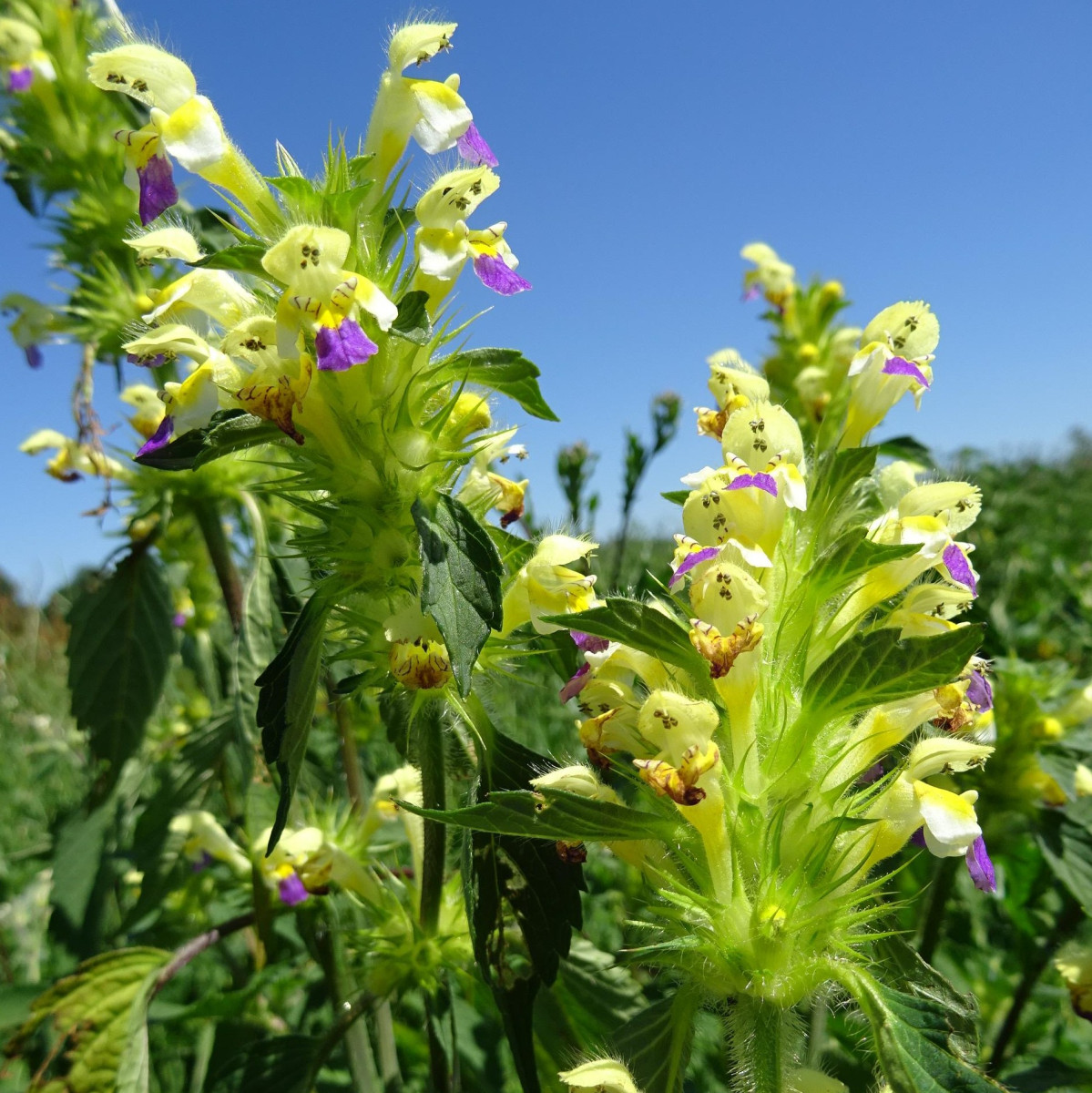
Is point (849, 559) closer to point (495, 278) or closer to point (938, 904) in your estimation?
point (495, 278)

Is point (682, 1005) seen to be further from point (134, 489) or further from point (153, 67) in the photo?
point (134, 489)

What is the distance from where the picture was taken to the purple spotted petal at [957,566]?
47.8 inches

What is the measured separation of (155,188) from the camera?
1321 mm

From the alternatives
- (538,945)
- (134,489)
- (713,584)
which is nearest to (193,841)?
(134,489)

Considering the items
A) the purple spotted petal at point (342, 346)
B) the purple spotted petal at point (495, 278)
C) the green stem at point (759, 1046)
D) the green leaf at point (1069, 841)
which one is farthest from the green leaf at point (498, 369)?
the green leaf at point (1069, 841)

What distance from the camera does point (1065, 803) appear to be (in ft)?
7.16

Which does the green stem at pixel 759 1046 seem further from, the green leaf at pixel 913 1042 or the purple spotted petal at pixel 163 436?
the purple spotted petal at pixel 163 436

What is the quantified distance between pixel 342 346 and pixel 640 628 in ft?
1.71

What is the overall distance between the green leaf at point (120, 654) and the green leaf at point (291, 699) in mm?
1560

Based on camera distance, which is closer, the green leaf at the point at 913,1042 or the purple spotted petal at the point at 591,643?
the green leaf at the point at 913,1042

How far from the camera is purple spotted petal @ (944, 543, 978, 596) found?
1.21 metres

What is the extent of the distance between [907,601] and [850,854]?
1.22 ft

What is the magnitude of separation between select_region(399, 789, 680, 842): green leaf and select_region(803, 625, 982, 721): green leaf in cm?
29

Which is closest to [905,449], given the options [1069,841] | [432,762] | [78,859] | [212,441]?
[1069,841]
